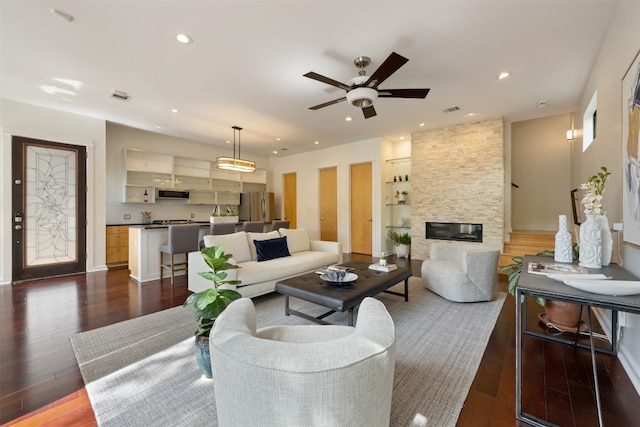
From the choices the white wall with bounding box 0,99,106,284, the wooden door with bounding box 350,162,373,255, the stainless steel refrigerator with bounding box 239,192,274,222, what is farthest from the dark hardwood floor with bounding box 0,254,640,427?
the stainless steel refrigerator with bounding box 239,192,274,222

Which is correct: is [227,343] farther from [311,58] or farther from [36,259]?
[36,259]

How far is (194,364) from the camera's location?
6.68ft

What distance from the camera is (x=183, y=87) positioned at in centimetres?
378

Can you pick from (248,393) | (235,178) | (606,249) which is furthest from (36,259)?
(606,249)

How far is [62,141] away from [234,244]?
399 centimetres

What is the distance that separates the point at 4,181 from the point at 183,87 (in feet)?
11.2

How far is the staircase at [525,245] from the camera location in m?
5.09

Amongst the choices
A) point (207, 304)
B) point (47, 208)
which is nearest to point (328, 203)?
point (47, 208)

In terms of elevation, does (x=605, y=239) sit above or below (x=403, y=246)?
above

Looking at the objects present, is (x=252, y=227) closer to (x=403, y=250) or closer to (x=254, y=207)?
(x=254, y=207)

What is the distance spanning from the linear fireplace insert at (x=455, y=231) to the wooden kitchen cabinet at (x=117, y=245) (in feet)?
21.9

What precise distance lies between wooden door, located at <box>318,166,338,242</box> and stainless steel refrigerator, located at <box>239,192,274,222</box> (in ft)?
6.08

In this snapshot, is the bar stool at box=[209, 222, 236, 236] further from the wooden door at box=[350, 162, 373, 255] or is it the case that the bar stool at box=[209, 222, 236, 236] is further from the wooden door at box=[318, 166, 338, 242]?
the wooden door at box=[350, 162, 373, 255]

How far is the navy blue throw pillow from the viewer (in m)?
3.91
